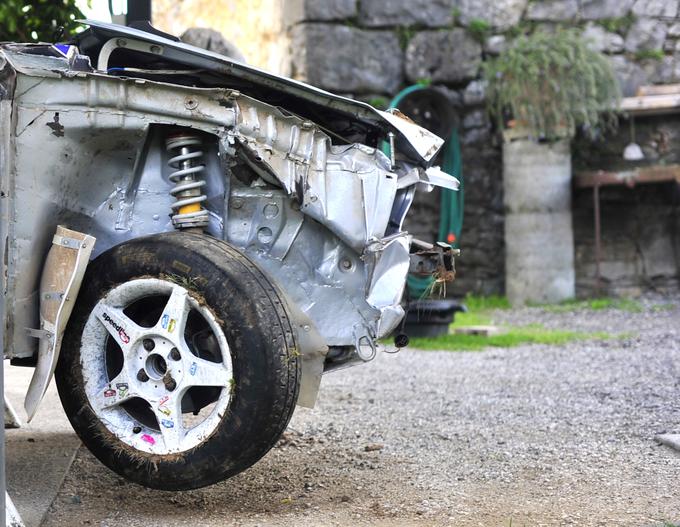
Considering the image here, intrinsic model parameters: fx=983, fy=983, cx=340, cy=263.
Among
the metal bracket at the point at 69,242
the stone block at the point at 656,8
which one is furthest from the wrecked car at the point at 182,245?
the stone block at the point at 656,8

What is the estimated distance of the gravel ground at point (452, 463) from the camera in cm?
332

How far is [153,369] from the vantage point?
3283 millimetres

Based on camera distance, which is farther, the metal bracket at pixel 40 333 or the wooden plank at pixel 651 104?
the wooden plank at pixel 651 104

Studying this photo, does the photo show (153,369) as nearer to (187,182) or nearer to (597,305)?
(187,182)

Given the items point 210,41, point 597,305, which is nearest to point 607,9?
point 597,305

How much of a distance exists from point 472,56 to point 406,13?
0.96 metres

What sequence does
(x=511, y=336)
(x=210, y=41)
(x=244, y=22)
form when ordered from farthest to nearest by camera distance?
(x=244, y=22) < (x=511, y=336) < (x=210, y=41)

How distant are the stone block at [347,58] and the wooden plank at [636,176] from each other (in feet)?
8.59

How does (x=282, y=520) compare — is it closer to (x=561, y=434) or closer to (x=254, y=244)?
(x=254, y=244)

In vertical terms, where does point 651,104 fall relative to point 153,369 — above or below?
above

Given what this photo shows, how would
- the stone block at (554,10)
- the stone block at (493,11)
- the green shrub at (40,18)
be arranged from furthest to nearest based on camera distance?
the stone block at (554,10), the stone block at (493,11), the green shrub at (40,18)

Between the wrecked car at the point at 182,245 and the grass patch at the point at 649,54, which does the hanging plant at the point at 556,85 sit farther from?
the wrecked car at the point at 182,245

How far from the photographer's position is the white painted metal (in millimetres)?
3184

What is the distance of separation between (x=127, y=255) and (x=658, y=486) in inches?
82.8
